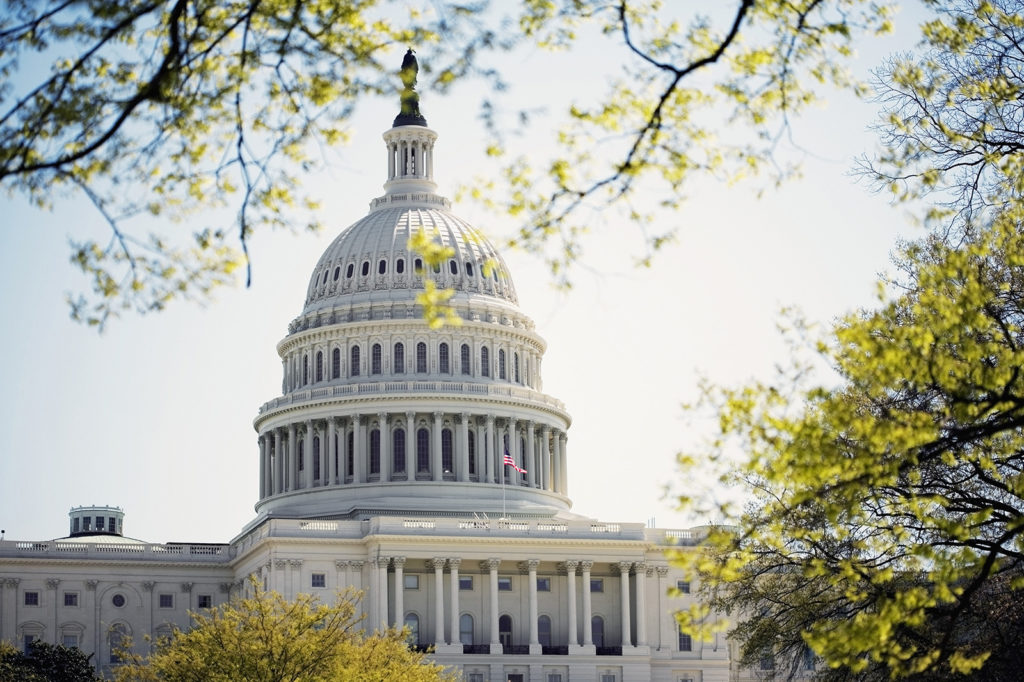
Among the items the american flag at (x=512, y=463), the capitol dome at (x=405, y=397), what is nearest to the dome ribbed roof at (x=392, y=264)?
the capitol dome at (x=405, y=397)

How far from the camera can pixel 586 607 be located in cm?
13550

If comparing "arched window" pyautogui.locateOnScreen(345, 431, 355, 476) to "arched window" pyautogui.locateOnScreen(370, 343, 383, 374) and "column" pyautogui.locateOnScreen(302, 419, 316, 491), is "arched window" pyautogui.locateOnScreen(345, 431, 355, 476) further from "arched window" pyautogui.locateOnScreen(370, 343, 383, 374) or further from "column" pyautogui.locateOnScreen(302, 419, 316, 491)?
"arched window" pyautogui.locateOnScreen(370, 343, 383, 374)

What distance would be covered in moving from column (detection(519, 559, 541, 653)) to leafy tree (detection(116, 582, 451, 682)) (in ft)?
152

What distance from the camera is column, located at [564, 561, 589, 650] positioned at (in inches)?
5295

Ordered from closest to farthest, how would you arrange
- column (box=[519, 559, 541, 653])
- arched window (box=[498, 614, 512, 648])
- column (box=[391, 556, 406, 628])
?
column (box=[391, 556, 406, 628])
column (box=[519, 559, 541, 653])
arched window (box=[498, 614, 512, 648])

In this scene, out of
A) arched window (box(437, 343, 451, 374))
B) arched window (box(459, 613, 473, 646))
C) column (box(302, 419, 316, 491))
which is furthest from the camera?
arched window (box(437, 343, 451, 374))

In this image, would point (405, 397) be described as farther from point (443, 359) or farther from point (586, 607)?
point (586, 607)

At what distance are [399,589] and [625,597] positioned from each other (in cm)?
1679

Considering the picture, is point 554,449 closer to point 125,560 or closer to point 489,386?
point 489,386

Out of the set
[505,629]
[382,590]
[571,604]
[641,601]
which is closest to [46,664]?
[382,590]

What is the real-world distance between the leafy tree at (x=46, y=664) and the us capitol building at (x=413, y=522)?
23.5 meters

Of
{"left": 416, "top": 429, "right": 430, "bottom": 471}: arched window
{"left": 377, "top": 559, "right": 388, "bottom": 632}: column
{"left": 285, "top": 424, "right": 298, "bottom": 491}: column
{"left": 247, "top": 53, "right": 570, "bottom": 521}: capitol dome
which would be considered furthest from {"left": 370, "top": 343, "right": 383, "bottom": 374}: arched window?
{"left": 377, "top": 559, "right": 388, "bottom": 632}: column

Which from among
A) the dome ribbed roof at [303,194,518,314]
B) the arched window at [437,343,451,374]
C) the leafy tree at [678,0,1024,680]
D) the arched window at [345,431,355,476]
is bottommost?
the leafy tree at [678,0,1024,680]

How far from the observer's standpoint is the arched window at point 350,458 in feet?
508
